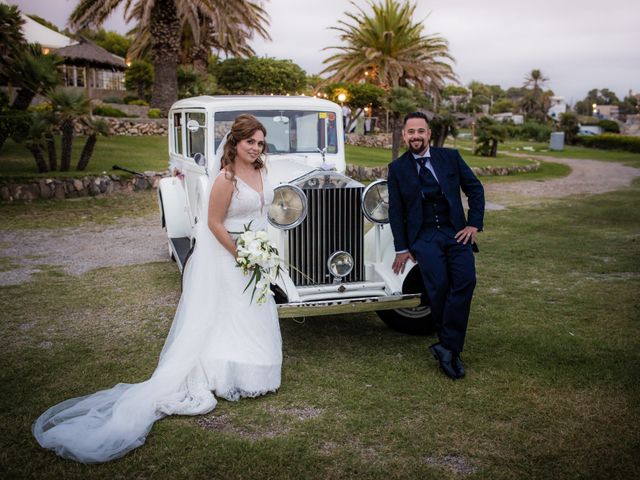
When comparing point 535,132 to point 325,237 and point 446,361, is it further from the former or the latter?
point 446,361

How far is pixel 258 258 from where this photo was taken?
4.22m

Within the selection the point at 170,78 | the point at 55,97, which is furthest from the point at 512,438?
the point at 170,78

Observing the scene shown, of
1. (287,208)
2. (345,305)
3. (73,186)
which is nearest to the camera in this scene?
(345,305)

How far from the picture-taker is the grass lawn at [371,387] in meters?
3.51

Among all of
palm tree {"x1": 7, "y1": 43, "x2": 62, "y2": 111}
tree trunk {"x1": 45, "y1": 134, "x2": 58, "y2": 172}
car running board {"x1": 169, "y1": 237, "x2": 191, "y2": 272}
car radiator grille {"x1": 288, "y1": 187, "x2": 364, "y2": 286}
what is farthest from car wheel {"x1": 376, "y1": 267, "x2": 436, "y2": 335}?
palm tree {"x1": 7, "y1": 43, "x2": 62, "y2": 111}

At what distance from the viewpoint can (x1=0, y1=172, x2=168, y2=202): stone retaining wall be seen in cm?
1298

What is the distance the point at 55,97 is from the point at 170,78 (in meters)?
10.4

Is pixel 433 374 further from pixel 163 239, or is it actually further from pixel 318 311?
pixel 163 239

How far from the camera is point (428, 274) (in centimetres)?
468

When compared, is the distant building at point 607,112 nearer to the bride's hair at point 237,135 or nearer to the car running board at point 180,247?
the car running board at point 180,247

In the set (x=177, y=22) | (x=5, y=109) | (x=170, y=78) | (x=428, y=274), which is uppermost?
(x=177, y=22)

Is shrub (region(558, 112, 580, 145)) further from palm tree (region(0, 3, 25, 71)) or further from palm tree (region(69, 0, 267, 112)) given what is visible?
palm tree (region(0, 3, 25, 71))

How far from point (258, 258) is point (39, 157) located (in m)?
11.9

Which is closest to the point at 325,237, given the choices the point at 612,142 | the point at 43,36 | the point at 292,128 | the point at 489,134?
the point at 292,128
